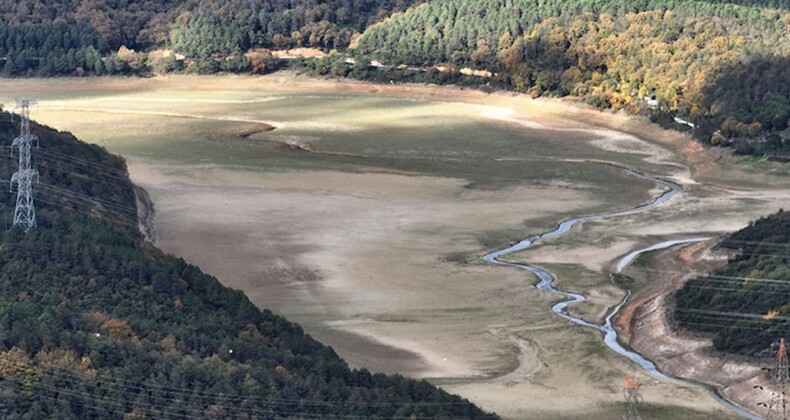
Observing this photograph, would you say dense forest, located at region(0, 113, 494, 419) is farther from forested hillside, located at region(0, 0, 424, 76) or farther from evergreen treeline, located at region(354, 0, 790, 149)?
forested hillside, located at region(0, 0, 424, 76)

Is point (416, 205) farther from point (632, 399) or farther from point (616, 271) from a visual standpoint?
point (632, 399)

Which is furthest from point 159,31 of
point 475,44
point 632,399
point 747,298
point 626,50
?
point 632,399

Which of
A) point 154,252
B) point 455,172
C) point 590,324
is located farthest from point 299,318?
point 455,172

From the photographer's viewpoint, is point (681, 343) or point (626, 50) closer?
Answer: point (681, 343)

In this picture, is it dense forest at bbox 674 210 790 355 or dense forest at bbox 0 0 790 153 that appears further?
dense forest at bbox 0 0 790 153

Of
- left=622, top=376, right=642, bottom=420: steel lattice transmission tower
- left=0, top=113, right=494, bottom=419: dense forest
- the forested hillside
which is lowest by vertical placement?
the forested hillside

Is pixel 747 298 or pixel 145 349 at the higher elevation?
pixel 145 349

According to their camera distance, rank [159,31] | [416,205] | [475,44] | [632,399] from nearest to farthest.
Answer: [632,399]
[416,205]
[475,44]
[159,31]

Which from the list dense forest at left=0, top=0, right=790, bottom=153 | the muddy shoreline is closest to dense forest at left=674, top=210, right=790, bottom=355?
the muddy shoreline

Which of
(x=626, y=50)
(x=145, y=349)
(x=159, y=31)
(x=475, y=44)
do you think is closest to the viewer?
(x=145, y=349)
